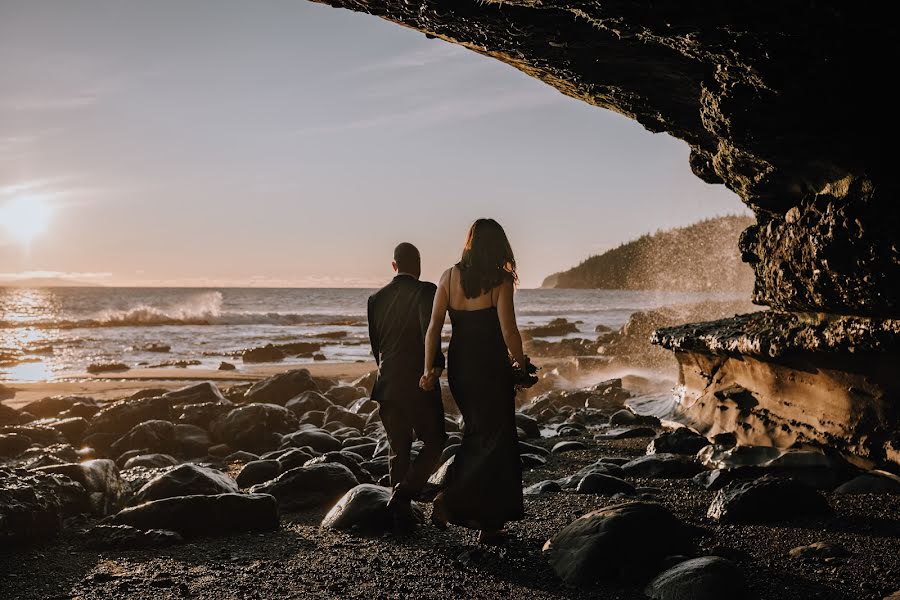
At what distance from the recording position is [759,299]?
7074mm

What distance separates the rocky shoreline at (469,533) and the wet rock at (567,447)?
14 cm

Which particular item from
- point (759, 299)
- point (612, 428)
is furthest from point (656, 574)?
point (612, 428)

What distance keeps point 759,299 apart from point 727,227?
17.6 meters

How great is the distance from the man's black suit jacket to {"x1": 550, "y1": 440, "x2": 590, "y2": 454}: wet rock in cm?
363

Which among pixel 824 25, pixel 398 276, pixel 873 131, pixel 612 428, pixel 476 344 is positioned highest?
pixel 824 25

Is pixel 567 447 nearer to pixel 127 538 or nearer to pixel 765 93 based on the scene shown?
pixel 765 93

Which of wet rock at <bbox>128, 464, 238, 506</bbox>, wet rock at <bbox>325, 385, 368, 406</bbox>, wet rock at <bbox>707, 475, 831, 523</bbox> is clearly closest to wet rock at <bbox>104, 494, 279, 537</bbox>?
wet rock at <bbox>128, 464, 238, 506</bbox>

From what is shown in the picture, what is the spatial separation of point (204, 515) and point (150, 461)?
11.1 ft

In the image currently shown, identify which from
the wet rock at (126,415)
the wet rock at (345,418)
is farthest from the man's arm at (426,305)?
the wet rock at (126,415)

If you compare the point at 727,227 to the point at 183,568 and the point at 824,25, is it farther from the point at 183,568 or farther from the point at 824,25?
the point at 183,568

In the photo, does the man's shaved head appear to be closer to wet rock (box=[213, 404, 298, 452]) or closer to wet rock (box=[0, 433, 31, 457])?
wet rock (box=[213, 404, 298, 452])

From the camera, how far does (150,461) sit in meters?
8.09

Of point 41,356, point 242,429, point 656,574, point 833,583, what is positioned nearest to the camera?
point 833,583

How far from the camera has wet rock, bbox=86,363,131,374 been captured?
18.8 metres
